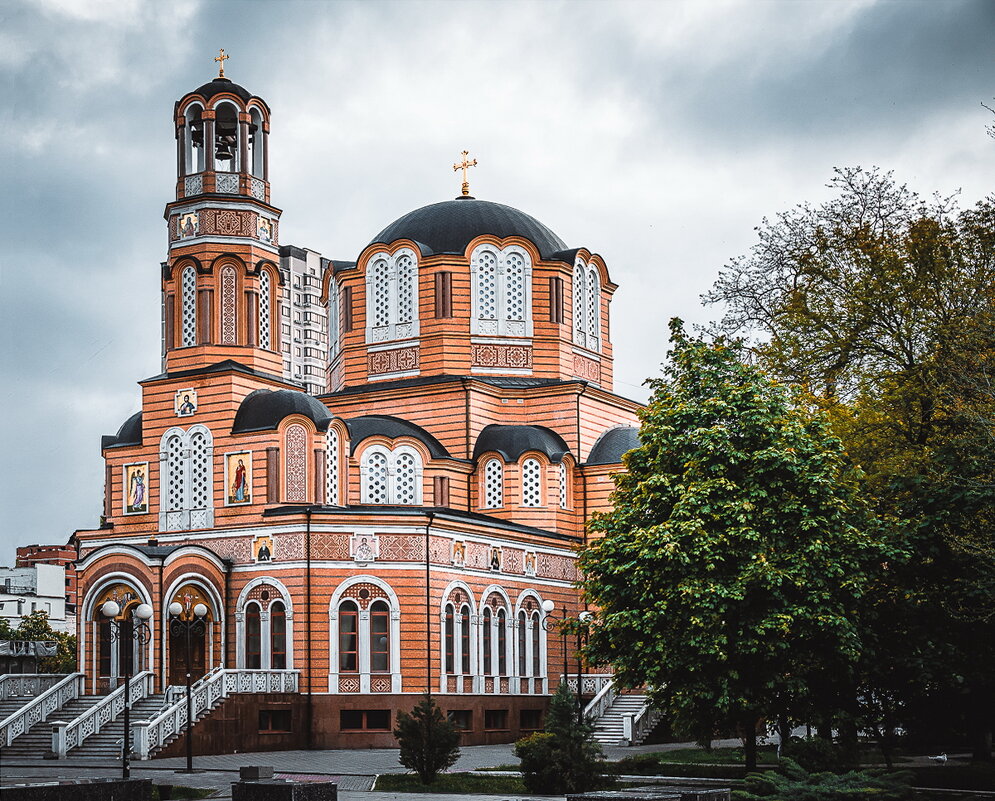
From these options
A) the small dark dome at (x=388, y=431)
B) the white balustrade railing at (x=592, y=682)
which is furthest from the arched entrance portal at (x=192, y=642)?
the white balustrade railing at (x=592, y=682)

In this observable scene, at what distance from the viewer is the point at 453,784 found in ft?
89.2

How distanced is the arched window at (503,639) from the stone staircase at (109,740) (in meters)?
11.1

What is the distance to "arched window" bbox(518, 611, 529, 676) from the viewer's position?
46219 mm

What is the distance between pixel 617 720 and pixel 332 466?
11305mm

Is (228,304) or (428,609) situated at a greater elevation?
(228,304)

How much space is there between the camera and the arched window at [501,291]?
5116cm

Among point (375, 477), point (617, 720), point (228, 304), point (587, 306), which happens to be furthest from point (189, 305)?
point (617, 720)

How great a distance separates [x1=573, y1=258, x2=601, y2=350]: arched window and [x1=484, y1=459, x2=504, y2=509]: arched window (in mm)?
6495

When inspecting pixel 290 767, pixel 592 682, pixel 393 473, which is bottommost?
pixel 290 767

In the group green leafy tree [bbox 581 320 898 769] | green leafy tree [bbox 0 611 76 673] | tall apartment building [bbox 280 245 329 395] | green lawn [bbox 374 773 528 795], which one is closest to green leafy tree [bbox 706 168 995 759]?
green leafy tree [bbox 581 320 898 769]

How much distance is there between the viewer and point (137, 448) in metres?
45.0

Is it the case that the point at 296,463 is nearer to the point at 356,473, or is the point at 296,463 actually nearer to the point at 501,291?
the point at 356,473

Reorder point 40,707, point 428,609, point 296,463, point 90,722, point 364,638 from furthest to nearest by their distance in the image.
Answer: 1. point 296,463
2. point 428,609
3. point 364,638
4. point 40,707
5. point 90,722

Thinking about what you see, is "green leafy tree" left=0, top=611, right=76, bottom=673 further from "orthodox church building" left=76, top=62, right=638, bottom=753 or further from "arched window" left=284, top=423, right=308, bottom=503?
"arched window" left=284, top=423, right=308, bottom=503
